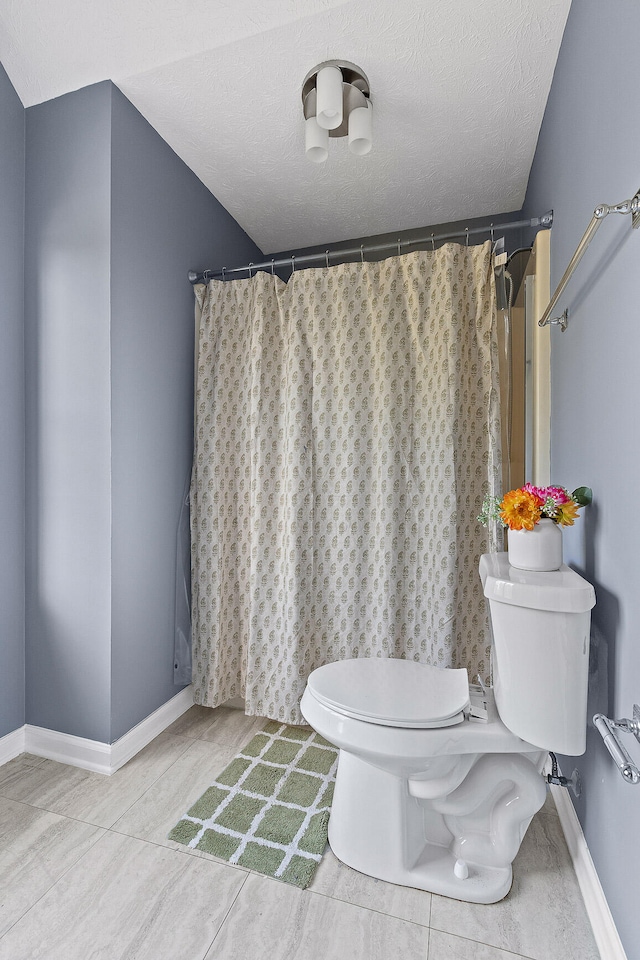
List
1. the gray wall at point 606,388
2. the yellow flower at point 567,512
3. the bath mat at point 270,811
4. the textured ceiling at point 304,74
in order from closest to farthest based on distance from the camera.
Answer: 1. the gray wall at point 606,388
2. the yellow flower at point 567,512
3. the bath mat at point 270,811
4. the textured ceiling at point 304,74

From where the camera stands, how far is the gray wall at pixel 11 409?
1.81m

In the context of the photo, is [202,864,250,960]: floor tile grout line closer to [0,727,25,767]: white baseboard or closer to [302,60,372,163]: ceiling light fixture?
[0,727,25,767]: white baseboard

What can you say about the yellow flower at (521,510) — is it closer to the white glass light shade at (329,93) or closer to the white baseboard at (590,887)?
the white baseboard at (590,887)

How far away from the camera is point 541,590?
1.14 meters

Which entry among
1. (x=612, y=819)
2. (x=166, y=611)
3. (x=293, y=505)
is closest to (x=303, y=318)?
(x=293, y=505)

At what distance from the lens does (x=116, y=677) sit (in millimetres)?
1820

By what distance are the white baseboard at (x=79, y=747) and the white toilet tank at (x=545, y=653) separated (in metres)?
Result: 1.41

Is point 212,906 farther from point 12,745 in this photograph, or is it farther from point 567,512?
point 567,512

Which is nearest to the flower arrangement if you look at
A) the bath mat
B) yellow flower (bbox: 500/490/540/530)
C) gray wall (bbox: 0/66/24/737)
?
yellow flower (bbox: 500/490/540/530)

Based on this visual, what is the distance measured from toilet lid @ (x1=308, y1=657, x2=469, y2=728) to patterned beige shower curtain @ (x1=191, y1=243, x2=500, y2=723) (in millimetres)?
445

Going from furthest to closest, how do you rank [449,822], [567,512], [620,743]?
[449,822]
[567,512]
[620,743]

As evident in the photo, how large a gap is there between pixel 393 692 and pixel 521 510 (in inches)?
24.5

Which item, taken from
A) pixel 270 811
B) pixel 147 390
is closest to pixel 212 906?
pixel 270 811

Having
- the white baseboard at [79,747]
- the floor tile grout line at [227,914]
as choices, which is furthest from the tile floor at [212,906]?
the white baseboard at [79,747]
